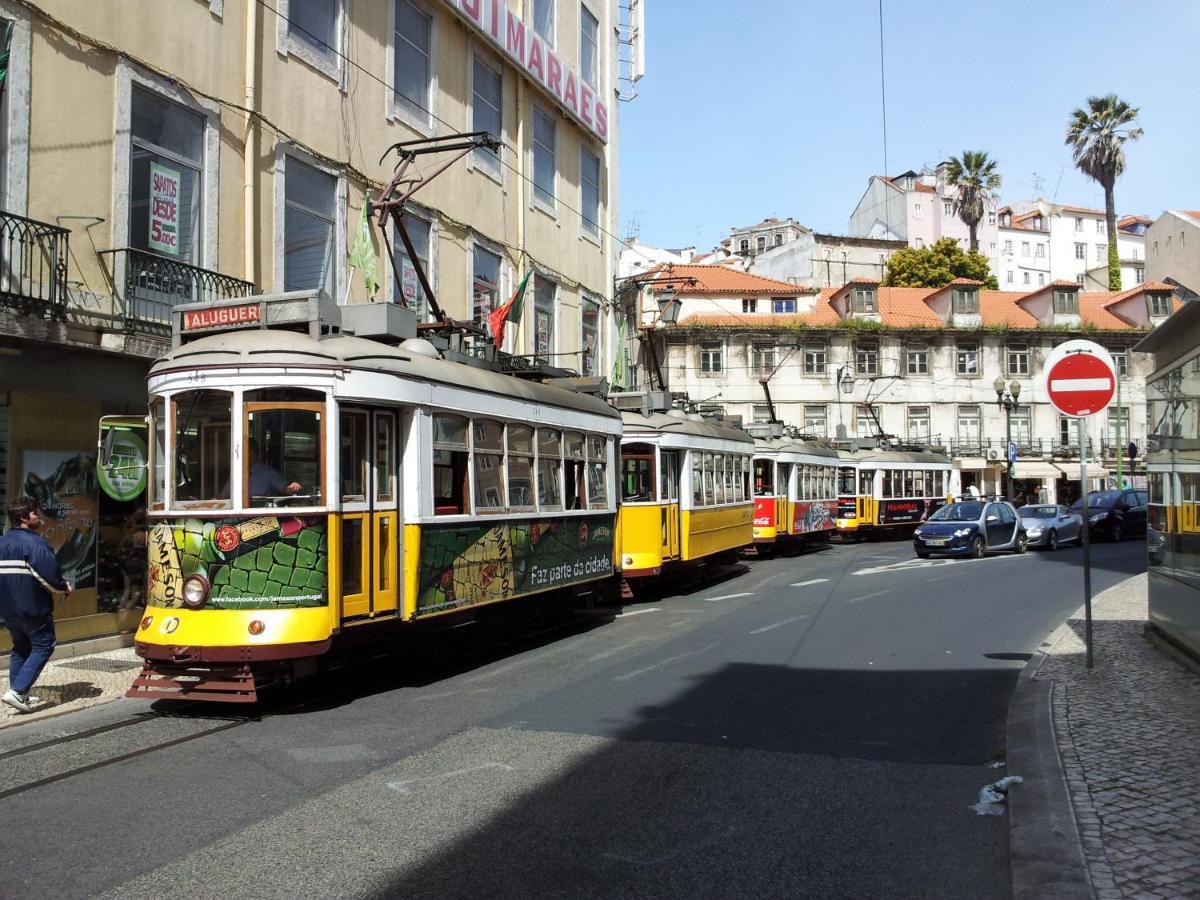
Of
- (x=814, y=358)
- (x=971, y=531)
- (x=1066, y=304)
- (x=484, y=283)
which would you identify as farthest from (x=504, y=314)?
(x=1066, y=304)

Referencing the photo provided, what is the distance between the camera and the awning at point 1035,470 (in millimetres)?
52250

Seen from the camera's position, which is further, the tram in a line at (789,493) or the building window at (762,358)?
the building window at (762,358)

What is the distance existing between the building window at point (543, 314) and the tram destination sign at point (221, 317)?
14121mm

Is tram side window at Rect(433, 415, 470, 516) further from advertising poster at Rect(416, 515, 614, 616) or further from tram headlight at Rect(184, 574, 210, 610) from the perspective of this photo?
tram headlight at Rect(184, 574, 210, 610)

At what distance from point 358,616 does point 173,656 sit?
4.68ft

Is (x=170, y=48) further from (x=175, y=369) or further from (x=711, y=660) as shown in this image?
(x=711, y=660)

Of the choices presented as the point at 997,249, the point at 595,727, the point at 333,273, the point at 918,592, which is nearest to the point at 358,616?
the point at 595,727

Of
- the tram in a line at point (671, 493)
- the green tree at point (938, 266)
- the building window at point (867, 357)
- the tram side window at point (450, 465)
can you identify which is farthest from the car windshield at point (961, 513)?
the green tree at point (938, 266)

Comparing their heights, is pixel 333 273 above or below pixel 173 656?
above

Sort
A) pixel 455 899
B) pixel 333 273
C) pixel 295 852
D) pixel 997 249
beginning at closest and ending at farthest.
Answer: pixel 455 899
pixel 295 852
pixel 333 273
pixel 997 249

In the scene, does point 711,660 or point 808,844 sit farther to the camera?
point 711,660

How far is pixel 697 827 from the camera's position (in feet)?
17.8

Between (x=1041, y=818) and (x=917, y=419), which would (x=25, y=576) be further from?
(x=917, y=419)

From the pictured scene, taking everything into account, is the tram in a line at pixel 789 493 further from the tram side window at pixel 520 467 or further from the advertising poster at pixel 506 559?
the tram side window at pixel 520 467
